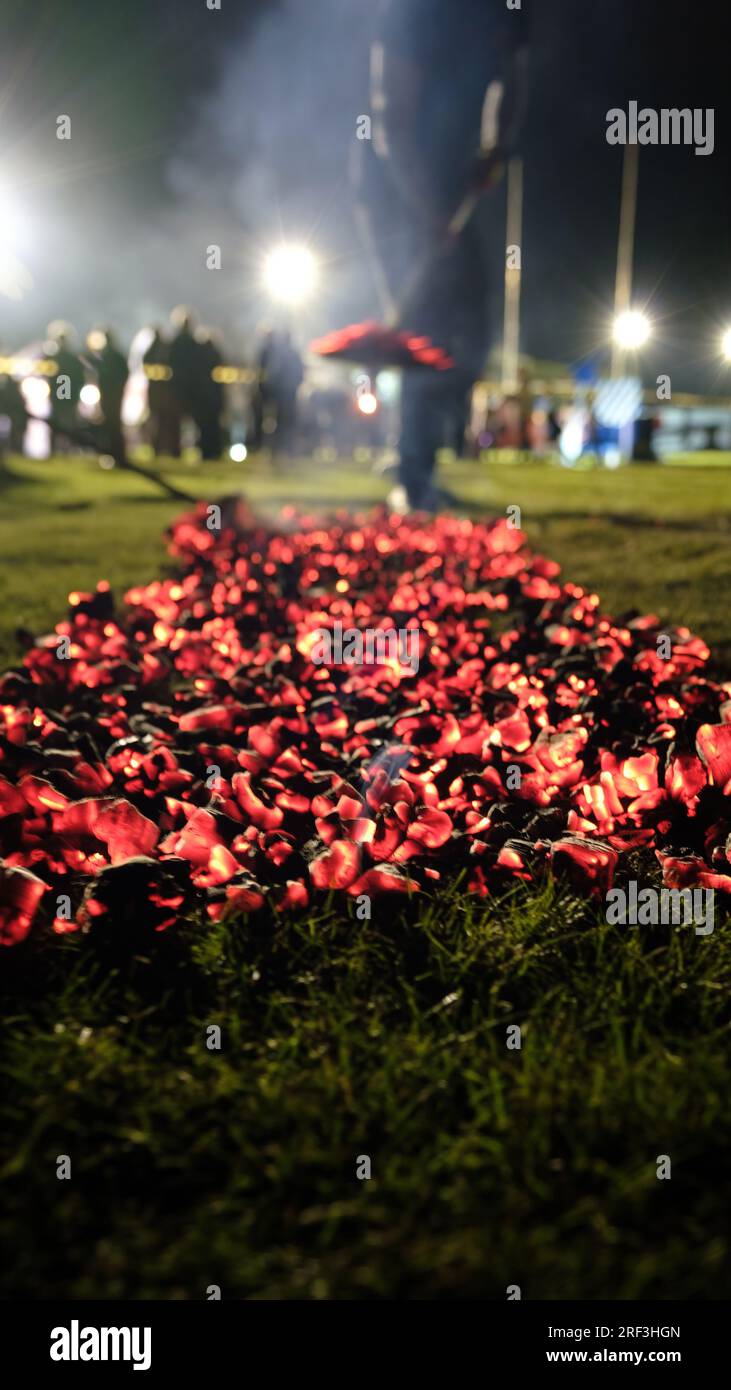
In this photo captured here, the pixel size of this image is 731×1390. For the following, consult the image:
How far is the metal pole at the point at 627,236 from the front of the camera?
91.8 feet

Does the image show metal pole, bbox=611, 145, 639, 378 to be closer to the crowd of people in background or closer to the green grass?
the crowd of people in background

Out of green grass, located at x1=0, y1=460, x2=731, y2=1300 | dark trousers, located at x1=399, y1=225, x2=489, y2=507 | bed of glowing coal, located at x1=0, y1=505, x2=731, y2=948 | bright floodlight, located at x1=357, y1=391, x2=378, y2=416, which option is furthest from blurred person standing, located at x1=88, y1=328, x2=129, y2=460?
green grass, located at x1=0, y1=460, x2=731, y2=1300

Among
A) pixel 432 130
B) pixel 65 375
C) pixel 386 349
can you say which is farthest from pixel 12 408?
pixel 432 130

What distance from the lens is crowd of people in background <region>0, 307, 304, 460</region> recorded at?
54.4ft

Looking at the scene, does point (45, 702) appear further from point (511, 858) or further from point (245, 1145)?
point (245, 1145)

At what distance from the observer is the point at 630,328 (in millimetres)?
34969

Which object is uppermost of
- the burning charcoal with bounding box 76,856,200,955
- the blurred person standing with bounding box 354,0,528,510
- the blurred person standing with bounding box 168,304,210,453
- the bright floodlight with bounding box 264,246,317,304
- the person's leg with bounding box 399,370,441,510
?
the bright floodlight with bounding box 264,246,317,304

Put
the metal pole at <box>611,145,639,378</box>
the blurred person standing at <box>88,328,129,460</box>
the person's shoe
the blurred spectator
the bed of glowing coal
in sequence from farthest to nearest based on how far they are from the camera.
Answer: the metal pole at <box>611,145,639,378</box> → the blurred spectator → the blurred person standing at <box>88,328,129,460</box> → the person's shoe → the bed of glowing coal

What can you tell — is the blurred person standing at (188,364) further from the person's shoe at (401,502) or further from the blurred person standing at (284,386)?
the person's shoe at (401,502)

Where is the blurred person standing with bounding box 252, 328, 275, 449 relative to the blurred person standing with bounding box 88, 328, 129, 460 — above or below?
above

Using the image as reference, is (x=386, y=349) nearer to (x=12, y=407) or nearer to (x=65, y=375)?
(x=65, y=375)

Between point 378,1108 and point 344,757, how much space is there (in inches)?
63.3

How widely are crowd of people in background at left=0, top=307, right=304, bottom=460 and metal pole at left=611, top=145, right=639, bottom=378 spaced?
1421 cm
